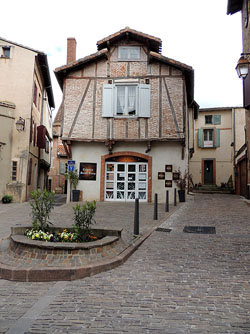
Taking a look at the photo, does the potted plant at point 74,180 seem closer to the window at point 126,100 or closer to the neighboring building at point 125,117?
the neighboring building at point 125,117

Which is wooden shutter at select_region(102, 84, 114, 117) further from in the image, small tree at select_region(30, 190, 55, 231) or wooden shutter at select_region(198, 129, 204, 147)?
wooden shutter at select_region(198, 129, 204, 147)

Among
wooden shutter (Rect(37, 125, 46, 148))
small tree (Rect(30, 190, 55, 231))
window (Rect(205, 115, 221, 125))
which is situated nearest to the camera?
small tree (Rect(30, 190, 55, 231))

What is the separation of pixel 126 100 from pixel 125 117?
0.92 meters

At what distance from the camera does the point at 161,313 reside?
3.08m

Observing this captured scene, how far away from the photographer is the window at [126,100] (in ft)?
47.6

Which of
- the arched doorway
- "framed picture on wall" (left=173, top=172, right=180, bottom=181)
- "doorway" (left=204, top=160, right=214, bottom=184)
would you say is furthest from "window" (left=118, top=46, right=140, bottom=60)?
"doorway" (left=204, top=160, right=214, bottom=184)

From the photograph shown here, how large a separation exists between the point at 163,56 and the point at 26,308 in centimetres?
1330

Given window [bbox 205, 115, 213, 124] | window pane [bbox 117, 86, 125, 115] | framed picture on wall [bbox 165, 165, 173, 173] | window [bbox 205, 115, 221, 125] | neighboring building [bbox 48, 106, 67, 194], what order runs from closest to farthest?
1. framed picture on wall [bbox 165, 165, 173, 173]
2. window pane [bbox 117, 86, 125, 115]
3. window [bbox 205, 115, 221, 125]
4. window [bbox 205, 115, 213, 124]
5. neighboring building [bbox 48, 106, 67, 194]

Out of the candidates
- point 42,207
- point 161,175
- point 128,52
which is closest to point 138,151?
point 161,175

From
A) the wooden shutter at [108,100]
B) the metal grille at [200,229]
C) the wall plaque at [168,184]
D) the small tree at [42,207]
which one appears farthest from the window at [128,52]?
the small tree at [42,207]

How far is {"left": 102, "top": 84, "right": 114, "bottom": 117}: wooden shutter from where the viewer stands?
14602mm

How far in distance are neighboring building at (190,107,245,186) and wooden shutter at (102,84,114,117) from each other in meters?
16.1

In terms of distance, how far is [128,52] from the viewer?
15.1 m

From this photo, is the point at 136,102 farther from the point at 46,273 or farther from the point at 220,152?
the point at 220,152
